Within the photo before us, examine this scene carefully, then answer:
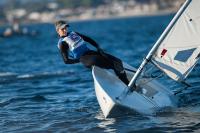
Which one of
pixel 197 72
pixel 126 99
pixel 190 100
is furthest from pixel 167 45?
pixel 197 72

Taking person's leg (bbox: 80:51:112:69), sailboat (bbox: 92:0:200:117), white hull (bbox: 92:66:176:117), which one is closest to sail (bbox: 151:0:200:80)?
sailboat (bbox: 92:0:200:117)

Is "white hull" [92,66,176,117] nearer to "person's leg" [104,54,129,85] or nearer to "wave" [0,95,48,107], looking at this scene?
"person's leg" [104,54,129,85]

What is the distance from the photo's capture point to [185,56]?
13867 millimetres

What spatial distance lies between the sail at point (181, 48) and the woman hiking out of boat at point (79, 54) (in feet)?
3.34

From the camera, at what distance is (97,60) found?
1418 centimetres

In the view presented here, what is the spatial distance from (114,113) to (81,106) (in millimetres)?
2261

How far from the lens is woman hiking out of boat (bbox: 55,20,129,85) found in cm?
1413

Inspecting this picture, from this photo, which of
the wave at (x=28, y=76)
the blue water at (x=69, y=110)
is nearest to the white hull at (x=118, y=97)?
the blue water at (x=69, y=110)

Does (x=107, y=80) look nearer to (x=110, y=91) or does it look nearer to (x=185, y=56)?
(x=110, y=91)

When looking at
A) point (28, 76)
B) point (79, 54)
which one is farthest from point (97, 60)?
point (28, 76)

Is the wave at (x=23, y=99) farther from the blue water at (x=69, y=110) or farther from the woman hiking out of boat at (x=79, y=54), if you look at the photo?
the woman hiking out of boat at (x=79, y=54)

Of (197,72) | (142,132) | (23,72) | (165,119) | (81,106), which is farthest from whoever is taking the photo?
(23,72)

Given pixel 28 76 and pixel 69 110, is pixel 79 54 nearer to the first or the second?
pixel 69 110

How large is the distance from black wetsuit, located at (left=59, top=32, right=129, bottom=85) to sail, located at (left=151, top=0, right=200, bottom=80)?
0.95 meters
